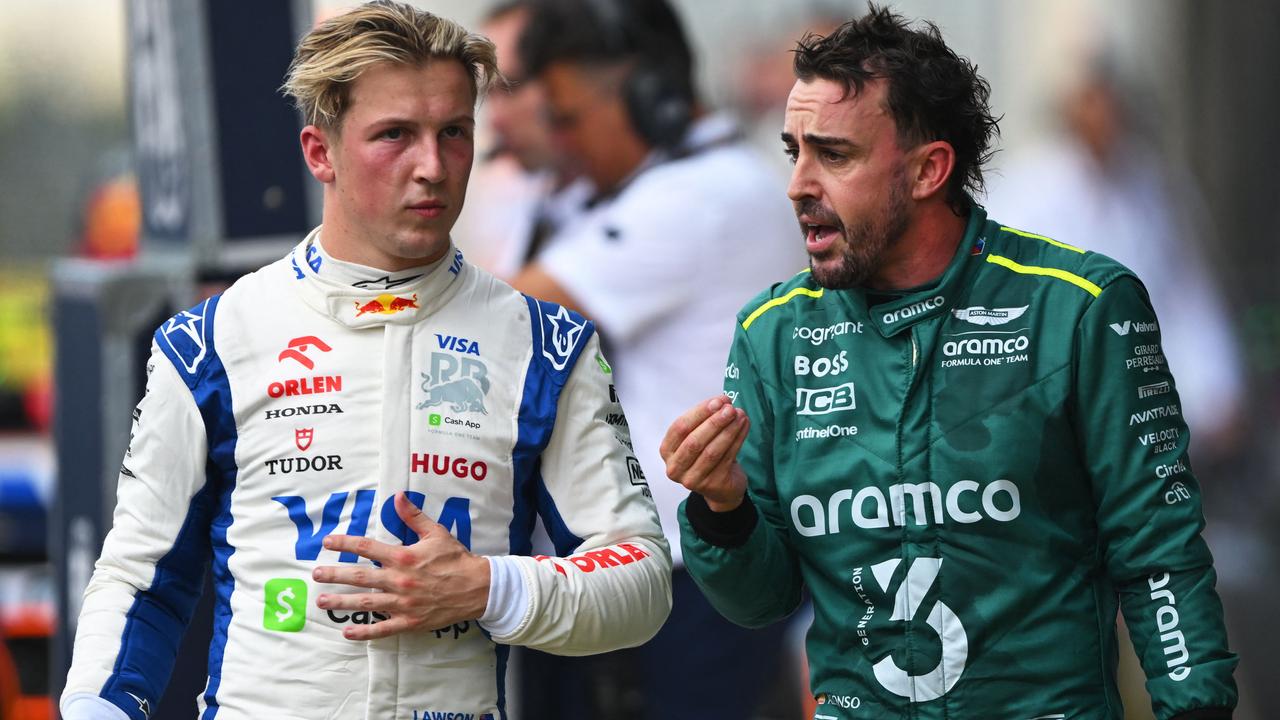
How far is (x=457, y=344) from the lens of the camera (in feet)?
8.68

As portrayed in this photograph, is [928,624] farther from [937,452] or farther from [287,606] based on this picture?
[287,606]

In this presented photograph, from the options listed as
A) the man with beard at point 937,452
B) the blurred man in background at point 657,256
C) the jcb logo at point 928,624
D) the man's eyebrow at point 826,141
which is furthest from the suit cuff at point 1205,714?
the blurred man in background at point 657,256

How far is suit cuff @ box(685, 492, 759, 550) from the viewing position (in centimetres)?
262

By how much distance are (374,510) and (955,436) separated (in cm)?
88

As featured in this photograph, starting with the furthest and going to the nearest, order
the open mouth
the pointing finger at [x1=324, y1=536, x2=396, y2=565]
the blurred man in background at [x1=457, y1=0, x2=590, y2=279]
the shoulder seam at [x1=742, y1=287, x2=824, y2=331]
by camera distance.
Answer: the blurred man in background at [x1=457, y1=0, x2=590, y2=279]
the shoulder seam at [x1=742, y1=287, x2=824, y2=331]
the open mouth
the pointing finger at [x1=324, y1=536, x2=396, y2=565]

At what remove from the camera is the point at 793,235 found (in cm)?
474

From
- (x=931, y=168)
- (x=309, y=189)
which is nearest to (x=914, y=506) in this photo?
(x=931, y=168)

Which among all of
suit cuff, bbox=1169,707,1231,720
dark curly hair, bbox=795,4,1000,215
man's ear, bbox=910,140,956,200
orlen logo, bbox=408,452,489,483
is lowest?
suit cuff, bbox=1169,707,1231,720

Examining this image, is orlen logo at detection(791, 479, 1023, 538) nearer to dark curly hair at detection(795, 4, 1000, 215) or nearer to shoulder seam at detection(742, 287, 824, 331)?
shoulder seam at detection(742, 287, 824, 331)

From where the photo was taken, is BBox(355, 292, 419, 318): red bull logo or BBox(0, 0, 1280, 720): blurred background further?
BBox(0, 0, 1280, 720): blurred background

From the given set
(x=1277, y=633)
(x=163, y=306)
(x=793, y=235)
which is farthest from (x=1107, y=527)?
(x=1277, y=633)

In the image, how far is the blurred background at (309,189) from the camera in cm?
434

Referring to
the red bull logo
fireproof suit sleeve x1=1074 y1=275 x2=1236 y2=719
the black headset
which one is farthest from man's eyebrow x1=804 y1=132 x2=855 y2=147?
the black headset

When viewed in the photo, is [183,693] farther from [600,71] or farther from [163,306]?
[600,71]
